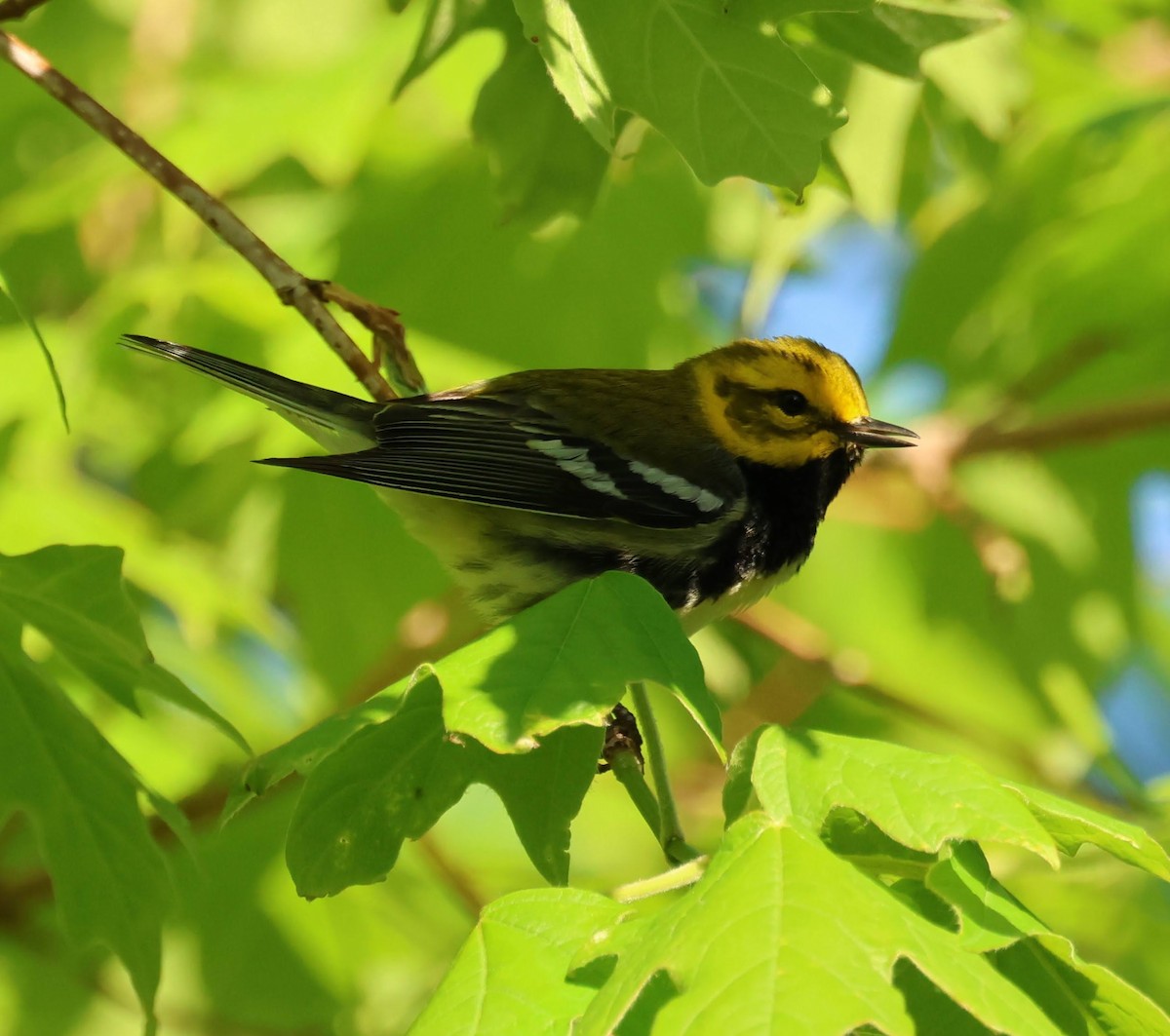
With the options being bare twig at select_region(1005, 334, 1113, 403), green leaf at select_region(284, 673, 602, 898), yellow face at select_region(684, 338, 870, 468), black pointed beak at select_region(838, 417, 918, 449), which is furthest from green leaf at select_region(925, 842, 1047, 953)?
bare twig at select_region(1005, 334, 1113, 403)

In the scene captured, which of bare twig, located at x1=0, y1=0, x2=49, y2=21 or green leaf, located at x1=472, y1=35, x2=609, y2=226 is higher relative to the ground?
bare twig, located at x1=0, y1=0, x2=49, y2=21

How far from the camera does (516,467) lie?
3266 mm

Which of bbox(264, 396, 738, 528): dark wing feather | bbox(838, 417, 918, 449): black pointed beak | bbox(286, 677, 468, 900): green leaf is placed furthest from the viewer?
bbox(838, 417, 918, 449): black pointed beak

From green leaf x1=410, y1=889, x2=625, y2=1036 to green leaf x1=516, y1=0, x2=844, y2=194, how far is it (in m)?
1.00

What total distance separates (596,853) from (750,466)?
1.39m

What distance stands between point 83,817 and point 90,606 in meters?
0.32

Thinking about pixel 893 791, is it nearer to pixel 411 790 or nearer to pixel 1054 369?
pixel 411 790

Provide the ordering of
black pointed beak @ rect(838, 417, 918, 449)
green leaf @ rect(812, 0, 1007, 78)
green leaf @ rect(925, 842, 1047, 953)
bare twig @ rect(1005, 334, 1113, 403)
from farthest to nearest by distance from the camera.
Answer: bare twig @ rect(1005, 334, 1113, 403) → black pointed beak @ rect(838, 417, 918, 449) → green leaf @ rect(812, 0, 1007, 78) → green leaf @ rect(925, 842, 1047, 953)

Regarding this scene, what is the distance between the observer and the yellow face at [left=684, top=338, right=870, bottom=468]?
3578 millimetres

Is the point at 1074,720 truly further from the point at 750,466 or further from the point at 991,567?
the point at 750,466

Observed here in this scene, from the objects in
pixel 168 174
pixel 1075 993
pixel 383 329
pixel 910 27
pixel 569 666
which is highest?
pixel 910 27

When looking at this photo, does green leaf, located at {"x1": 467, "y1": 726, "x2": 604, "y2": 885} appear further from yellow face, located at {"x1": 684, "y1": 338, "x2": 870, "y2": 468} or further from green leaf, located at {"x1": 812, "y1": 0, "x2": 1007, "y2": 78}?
yellow face, located at {"x1": 684, "y1": 338, "x2": 870, "y2": 468}

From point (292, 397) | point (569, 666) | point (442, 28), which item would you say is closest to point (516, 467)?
point (292, 397)

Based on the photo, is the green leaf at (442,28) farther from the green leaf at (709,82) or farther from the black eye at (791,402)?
the black eye at (791,402)
